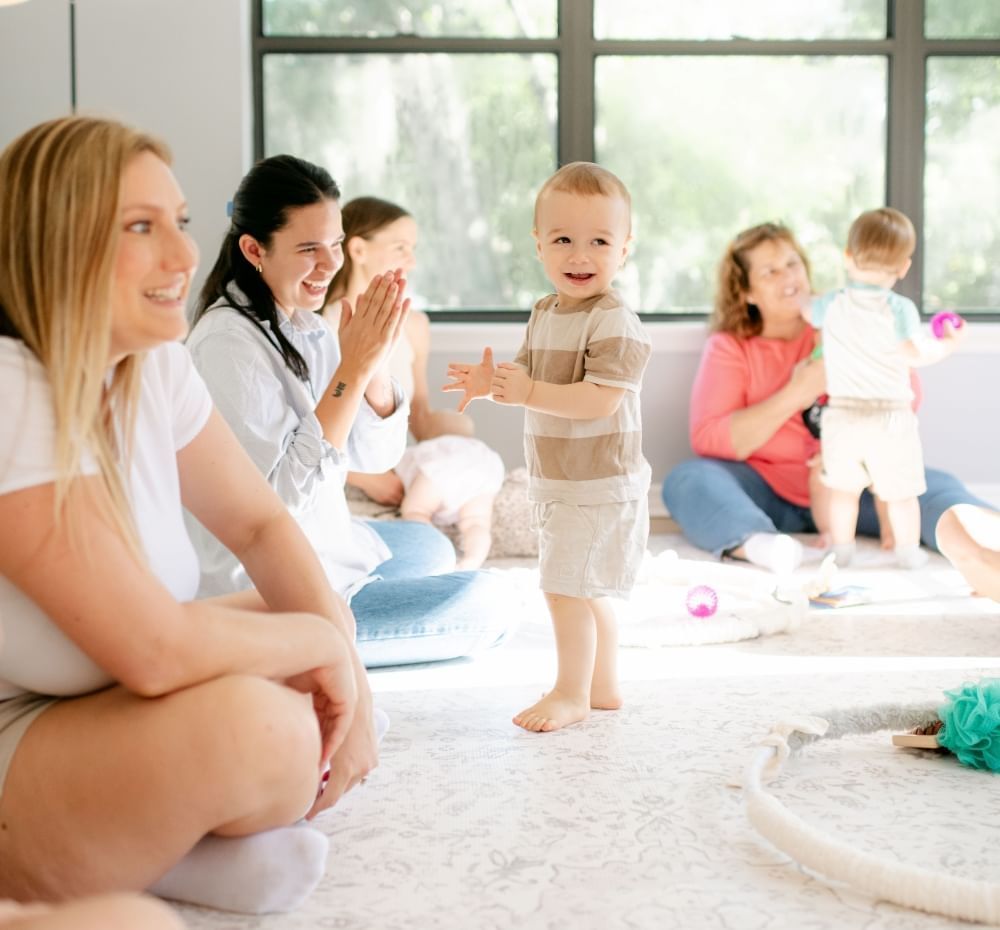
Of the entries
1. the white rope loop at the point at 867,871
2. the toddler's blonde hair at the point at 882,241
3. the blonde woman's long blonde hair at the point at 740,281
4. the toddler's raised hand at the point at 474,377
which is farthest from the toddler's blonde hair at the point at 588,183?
the blonde woman's long blonde hair at the point at 740,281

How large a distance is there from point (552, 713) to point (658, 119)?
8.84 ft

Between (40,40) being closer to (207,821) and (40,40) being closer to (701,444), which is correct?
(701,444)

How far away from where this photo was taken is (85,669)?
1.45m

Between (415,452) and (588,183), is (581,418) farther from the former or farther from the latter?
(415,452)

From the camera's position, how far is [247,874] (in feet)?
4.86

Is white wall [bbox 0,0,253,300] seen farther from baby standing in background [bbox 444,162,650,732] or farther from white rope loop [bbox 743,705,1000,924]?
white rope loop [bbox 743,705,1000,924]

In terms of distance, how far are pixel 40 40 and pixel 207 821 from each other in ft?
10.6

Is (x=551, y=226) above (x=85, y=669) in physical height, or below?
above

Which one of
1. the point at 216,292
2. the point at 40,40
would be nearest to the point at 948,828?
the point at 216,292

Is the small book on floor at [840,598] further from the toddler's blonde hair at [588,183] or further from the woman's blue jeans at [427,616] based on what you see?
the toddler's blonde hair at [588,183]

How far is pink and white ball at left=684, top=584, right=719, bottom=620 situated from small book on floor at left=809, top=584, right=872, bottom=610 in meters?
0.32

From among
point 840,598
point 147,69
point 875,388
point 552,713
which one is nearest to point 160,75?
point 147,69

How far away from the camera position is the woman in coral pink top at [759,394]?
3803mm

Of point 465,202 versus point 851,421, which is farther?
point 465,202
